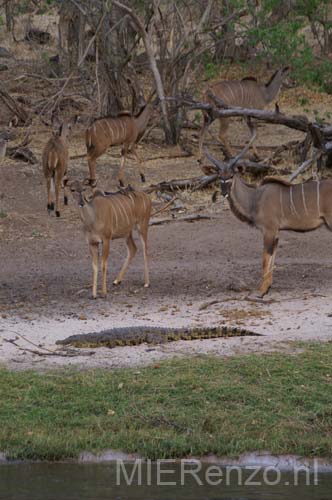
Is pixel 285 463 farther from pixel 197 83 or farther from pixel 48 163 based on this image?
pixel 197 83

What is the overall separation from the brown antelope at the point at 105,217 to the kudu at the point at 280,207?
0.80m

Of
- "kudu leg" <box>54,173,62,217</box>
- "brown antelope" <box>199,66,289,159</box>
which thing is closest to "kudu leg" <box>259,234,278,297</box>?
"kudu leg" <box>54,173,62,217</box>

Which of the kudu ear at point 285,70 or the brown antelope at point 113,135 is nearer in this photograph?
the brown antelope at point 113,135

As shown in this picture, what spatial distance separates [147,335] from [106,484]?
2.01 meters

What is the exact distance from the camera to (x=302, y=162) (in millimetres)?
13406

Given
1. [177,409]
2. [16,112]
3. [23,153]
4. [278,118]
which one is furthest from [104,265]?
[16,112]

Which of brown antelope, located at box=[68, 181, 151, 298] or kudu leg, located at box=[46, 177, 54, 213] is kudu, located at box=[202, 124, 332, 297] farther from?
kudu leg, located at box=[46, 177, 54, 213]

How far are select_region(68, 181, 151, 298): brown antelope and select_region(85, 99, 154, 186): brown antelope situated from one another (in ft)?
11.0

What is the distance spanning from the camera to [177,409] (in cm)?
672

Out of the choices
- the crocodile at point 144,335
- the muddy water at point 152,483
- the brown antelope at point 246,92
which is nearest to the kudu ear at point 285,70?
the brown antelope at point 246,92

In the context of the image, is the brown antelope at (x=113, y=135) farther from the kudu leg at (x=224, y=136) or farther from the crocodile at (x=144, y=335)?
the crocodile at (x=144, y=335)

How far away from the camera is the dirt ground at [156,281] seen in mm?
7957

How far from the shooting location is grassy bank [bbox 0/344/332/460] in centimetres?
635

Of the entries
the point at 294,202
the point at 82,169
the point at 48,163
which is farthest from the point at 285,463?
the point at 82,169
